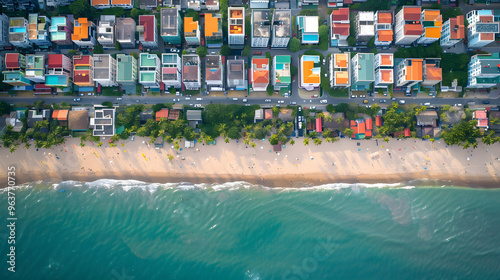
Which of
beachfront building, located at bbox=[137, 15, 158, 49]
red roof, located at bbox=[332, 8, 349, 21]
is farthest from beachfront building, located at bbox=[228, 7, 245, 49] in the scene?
red roof, located at bbox=[332, 8, 349, 21]

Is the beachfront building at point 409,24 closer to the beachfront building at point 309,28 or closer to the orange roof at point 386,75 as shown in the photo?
the orange roof at point 386,75

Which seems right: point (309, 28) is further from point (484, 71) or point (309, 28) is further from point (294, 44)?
point (484, 71)

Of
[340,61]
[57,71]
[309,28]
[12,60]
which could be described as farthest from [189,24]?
[12,60]

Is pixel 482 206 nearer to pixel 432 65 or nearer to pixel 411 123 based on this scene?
pixel 411 123

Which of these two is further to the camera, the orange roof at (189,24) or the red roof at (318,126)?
the red roof at (318,126)

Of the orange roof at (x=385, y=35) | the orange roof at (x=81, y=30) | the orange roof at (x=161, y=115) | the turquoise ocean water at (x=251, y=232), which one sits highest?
the orange roof at (x=81, y=30)

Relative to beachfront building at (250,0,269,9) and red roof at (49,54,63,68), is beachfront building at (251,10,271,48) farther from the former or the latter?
red roof at (49,54,63,68)

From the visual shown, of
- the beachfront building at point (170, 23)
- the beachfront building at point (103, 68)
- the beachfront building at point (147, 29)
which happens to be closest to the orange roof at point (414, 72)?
the beachfront building at point (170, 23)
